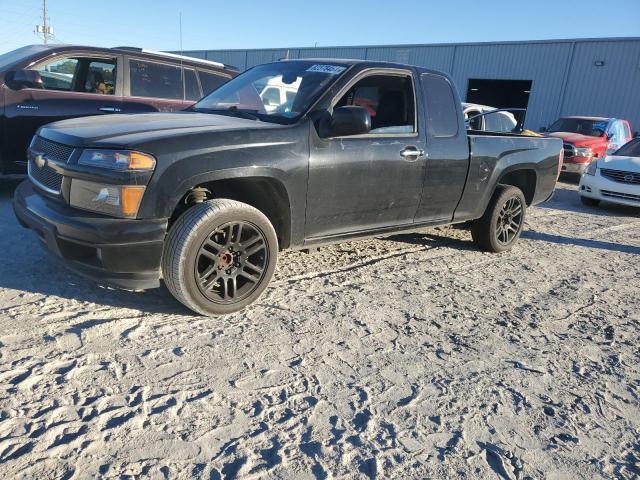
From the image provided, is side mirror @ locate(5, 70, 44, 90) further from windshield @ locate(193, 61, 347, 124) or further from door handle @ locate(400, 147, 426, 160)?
door handle @ locate(400, 147, 426, 160)

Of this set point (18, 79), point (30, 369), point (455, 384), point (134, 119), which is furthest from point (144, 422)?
point (18, 79)

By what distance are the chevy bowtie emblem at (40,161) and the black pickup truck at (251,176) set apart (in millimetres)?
20

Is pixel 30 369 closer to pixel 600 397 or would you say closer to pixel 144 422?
pixel 144 422

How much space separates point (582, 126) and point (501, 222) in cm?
1003

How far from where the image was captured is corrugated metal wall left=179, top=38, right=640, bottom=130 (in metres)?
19.8

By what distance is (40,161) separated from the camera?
132 inches

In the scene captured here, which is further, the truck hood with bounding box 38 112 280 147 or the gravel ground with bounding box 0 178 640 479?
the truck hood with bounding box 38 112 280 147

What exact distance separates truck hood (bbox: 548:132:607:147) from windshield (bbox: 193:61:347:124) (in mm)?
9920

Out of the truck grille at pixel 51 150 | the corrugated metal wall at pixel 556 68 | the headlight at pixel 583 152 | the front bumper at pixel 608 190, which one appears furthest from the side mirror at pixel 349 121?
the corrugated metal wall at pixel 556 68

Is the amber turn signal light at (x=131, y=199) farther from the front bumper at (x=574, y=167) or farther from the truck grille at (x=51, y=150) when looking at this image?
the front bumper at (x=574, y=167)

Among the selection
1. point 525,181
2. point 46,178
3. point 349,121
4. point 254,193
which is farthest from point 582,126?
point 46,178

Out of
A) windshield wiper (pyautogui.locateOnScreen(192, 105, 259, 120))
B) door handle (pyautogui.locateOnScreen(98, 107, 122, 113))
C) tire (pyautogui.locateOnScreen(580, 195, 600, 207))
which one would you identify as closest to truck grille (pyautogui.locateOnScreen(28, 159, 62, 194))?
windshield wiper (pyautogui.locateOnScreen(192, 105, 259, 120))

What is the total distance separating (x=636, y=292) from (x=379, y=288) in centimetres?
248

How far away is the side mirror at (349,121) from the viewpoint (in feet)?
11.6
